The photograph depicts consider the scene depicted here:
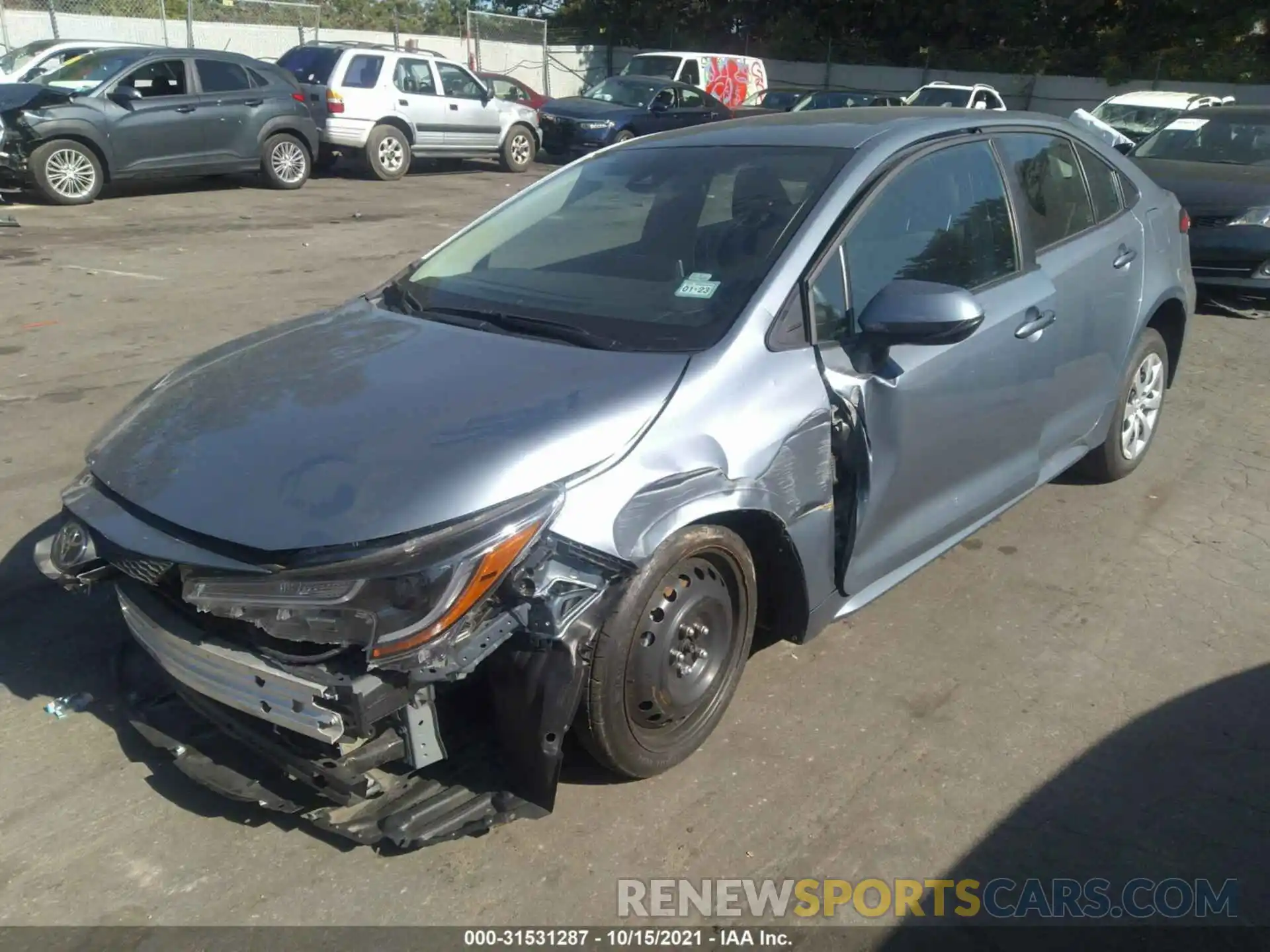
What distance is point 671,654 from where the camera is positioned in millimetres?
2998

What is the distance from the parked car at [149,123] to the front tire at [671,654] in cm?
1211

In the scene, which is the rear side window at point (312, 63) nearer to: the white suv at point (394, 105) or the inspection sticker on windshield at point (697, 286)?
the white suv at point (394, 105)

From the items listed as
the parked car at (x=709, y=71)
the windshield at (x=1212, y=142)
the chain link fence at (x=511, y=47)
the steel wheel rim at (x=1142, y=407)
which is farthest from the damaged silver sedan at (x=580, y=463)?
the chain link fence at (x=511, y=47)

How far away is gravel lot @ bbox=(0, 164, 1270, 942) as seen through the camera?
9.11ft

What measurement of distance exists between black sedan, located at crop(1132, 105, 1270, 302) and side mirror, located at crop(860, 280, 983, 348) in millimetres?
6933

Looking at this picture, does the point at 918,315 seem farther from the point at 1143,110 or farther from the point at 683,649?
the point at 1143,110

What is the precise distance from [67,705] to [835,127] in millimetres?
3223

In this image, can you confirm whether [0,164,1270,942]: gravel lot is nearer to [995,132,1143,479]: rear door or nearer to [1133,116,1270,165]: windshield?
[995,132,1143,479]: rear door

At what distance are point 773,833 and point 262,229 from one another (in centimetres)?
1076

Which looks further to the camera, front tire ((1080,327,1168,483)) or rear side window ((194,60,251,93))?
rear side window ((194,60,251,93))

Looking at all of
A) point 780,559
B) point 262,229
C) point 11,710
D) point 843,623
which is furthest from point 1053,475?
point 262,229

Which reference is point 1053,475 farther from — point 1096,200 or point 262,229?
point 262,229

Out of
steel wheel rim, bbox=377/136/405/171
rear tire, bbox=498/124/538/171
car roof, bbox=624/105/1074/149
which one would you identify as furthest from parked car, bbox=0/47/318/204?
car roof, bbox=624/105/1074/149

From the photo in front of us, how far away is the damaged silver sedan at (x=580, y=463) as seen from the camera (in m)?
2.59
